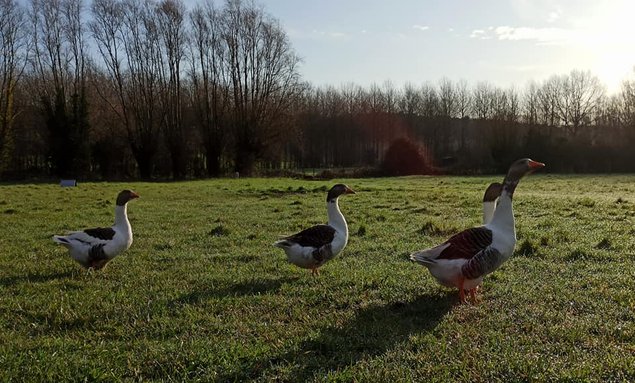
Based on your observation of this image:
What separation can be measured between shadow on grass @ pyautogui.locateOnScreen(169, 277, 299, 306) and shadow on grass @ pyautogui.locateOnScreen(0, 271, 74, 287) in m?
3.01

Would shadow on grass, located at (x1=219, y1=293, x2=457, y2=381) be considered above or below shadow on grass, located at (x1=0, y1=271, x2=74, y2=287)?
below

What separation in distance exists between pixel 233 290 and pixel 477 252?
3717 mm

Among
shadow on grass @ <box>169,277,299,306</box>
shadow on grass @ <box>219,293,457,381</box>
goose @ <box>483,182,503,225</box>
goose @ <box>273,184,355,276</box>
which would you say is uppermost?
goose @ <box>483,182,503,225</box>

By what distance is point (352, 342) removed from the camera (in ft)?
17.7

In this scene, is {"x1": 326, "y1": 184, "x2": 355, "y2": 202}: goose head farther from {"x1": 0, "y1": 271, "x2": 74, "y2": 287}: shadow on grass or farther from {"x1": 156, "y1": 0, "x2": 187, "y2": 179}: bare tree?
{"x1": 156, "y1": 0, "x2": 187, "y2": 179}: bare tree

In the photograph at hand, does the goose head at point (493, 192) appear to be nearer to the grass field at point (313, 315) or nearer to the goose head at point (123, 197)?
the grass field at point (313, 315)

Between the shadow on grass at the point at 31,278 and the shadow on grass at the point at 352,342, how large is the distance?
5416 millimetres

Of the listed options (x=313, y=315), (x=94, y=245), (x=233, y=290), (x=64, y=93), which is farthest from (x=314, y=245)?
(x=64, y=93)

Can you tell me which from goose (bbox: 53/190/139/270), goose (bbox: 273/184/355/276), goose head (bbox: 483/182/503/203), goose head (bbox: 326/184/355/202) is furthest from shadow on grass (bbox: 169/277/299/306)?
goose head (bbox: 483/182/503/203)

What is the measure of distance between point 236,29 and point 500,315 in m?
56.2

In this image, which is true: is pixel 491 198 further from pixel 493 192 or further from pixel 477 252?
pixel 477 252

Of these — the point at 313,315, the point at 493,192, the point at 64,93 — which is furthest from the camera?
the point at 64,93

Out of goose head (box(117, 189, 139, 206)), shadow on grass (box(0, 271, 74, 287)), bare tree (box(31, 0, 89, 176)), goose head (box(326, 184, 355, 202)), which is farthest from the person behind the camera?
bare tree (box(31, 0, 89, 176))

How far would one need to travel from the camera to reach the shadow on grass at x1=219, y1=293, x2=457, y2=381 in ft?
15.5
